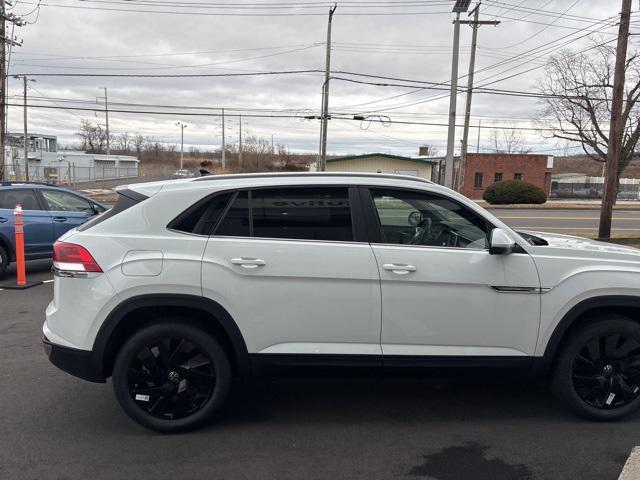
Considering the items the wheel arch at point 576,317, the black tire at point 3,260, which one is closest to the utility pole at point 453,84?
the black tire at point 3,260

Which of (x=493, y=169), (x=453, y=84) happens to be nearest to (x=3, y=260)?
(x=453, y=84)

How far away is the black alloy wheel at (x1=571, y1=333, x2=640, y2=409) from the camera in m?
3.68

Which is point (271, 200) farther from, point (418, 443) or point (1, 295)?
point (1, 295)

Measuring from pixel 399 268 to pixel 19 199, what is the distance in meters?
8.23

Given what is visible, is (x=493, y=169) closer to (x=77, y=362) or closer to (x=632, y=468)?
(x=632, y=468)

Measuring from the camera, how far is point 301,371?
3.50 m

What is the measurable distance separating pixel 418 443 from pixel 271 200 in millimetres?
1917

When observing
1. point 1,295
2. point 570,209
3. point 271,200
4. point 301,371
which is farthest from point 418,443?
point 570,209

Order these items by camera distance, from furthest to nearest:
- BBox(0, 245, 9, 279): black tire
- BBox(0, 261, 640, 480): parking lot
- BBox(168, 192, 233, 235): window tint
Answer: BBox(0, 245, 9, 279): black tire < BBox(168, 192, 233, 235): window tint < BBox(0, 261, 640, 480): parking lot

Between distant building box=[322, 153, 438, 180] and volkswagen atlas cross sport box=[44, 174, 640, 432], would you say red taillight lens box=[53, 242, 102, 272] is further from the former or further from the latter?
distant building box=[322, 153, 438, 180]

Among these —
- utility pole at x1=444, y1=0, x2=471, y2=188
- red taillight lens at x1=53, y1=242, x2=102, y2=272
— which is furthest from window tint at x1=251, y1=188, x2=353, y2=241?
utility pole at x1=444, y1=0, x2=471, y2=188

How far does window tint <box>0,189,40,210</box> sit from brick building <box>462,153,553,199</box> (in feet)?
153

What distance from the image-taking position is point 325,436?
3561 mm

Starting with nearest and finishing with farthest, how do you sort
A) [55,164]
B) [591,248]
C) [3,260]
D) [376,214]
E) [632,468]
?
1. [632,468]
2. [376,214]
3. [591,248]
4. [3,260]
5. [55,164]
